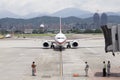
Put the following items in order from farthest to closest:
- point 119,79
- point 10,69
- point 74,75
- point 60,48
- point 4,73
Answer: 1. point 60,48
2. point 10,69
3. point 4,73
4. point 74,75
5. point 119,79

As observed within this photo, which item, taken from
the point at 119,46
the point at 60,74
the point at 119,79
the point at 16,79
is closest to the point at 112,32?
the point at 119,46

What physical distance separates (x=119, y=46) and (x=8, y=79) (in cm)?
1024

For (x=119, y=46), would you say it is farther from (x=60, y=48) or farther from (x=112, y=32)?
(x=60, y=48)

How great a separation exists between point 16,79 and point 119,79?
9.07 metres

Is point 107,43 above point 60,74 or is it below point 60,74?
above

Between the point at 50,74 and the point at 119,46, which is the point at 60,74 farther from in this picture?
the point at 119,46

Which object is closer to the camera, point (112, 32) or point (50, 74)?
point (112, 32)

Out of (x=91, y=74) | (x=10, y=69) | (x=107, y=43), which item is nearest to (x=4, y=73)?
(x=10, y=69)

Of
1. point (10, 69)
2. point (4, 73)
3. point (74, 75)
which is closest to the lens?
point (74, 75)

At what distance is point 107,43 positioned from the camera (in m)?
30.2

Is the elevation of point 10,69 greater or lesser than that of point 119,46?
lesser

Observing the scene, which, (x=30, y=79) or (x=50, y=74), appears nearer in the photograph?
(x=30, y=79)

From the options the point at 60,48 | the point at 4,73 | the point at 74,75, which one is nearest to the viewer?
the point at 74,75

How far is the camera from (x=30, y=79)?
29.2m
